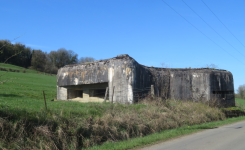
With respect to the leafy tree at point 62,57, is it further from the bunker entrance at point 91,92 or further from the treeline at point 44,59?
the bunker entrance at point 91,92

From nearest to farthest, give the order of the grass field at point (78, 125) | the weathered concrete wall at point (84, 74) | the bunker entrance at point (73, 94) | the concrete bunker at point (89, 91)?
1. the grass field at point (78, 125)
2. the weathered concrete wall at point (84, 74)
3. the concrete bunker at point (89, 91)
4. the bunker entrance at point (73, 94)

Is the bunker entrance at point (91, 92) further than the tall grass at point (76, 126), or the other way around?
the bunker entrance at point (91, 92)

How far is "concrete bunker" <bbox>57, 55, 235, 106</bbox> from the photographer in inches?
599

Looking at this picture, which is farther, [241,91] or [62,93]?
[241,91]

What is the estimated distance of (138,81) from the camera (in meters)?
15.4

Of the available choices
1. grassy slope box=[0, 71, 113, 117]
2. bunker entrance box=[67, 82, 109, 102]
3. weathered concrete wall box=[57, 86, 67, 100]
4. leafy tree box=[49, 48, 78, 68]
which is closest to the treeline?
leafy tree box=[49, 48, 78, 68]

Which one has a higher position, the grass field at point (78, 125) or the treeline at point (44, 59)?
the treeline at point (44, 59)

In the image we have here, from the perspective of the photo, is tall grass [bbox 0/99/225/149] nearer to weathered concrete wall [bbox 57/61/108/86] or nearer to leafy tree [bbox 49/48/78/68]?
weathered concrete wall [bbox 57/61/108/86]

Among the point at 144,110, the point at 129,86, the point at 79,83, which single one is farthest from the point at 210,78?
the point at 79,83

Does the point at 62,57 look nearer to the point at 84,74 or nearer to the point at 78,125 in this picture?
the point at 84,74

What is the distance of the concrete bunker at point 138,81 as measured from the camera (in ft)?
49.9

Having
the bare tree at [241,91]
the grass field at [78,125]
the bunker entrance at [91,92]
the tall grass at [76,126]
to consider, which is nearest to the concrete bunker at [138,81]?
the bunker entrance at [91,92]

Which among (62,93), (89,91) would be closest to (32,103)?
(89,91)

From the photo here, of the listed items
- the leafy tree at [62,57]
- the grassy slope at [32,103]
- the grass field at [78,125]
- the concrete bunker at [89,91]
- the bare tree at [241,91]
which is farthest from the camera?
the leafy tree at [62,57]
